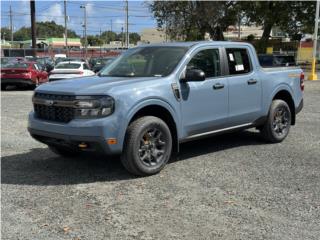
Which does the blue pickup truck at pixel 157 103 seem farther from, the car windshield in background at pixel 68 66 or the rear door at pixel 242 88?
the car windshield in background at pixel 68 66

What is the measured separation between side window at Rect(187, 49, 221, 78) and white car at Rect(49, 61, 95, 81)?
49.5 feet

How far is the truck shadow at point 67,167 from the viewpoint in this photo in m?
6.55

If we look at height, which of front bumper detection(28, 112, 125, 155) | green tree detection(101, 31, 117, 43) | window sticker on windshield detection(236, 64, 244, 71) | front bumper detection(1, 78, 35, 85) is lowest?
front bumper detection(1, 78, 35, 85)

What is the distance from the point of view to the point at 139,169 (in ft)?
21.4

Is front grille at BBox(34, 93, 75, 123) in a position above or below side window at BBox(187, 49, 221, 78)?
below

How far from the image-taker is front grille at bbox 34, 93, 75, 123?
6.44 metres

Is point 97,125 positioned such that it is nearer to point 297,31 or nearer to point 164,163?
point 164,163

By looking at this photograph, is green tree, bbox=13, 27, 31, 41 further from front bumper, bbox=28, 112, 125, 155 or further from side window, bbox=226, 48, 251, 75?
front bumper, bbox=28, 112, 125, 155

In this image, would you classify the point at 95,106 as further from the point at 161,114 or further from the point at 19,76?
the point at 19,76

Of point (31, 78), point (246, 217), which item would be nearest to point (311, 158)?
point (246, 217)

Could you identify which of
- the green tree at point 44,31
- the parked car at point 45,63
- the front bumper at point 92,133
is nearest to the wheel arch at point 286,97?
the front bumper at point 92,133

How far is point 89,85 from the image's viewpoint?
260 inches

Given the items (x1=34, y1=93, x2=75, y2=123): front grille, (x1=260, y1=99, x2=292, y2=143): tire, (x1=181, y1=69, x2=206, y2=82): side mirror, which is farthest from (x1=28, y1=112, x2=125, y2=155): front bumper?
(x1=260, y1=99, x2=292, y2=143): tire

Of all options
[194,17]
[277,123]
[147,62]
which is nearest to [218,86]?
[147,62]
